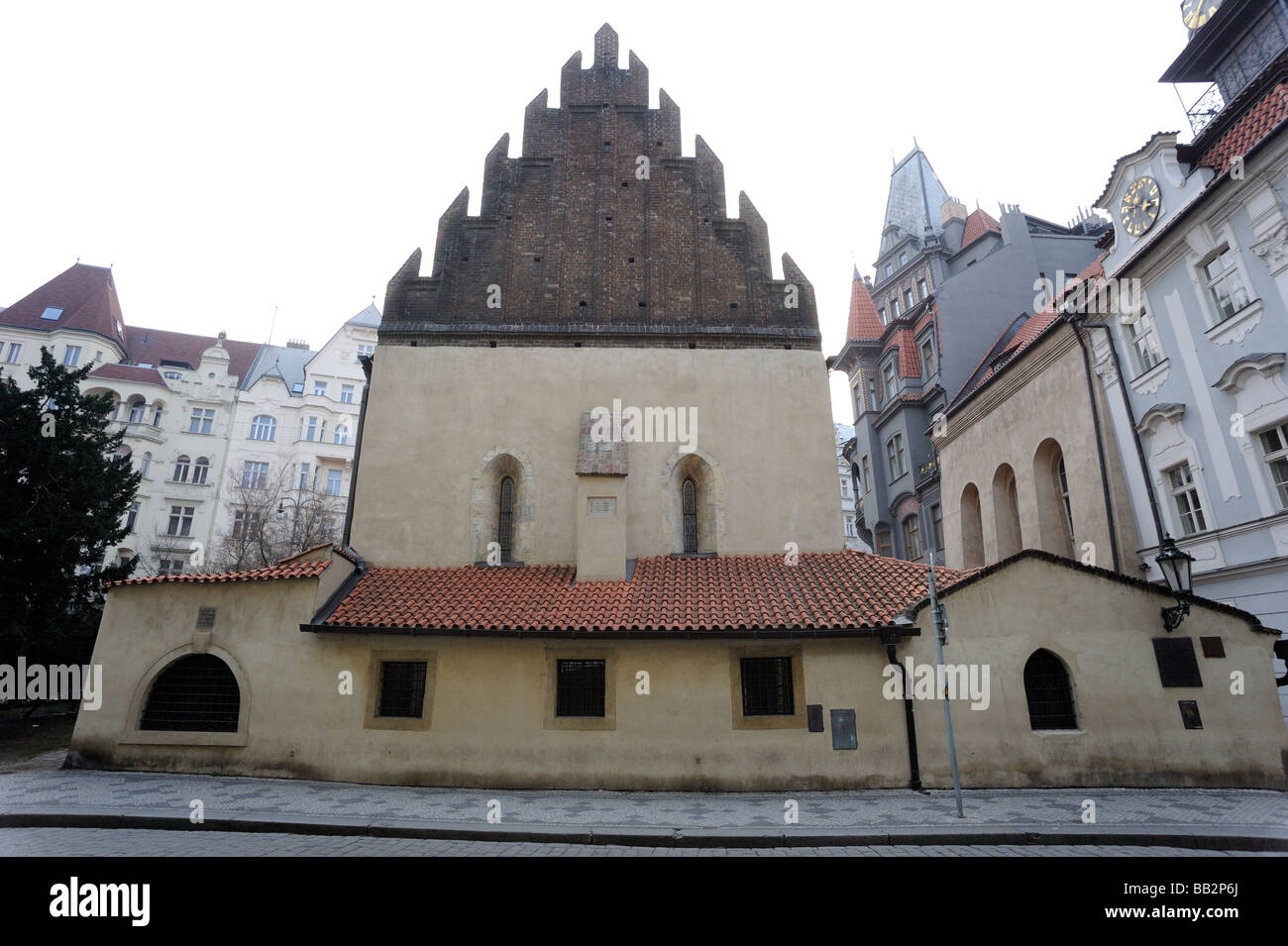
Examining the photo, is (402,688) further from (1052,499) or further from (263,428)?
(263,428)

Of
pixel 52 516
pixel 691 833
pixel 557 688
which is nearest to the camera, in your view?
pixel 691 833

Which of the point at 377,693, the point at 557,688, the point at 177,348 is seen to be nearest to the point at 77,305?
the point at 177,348

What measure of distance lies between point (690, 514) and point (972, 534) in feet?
40.3

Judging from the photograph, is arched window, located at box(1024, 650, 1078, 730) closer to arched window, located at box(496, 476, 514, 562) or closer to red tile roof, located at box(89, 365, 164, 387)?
arched window, located at box(496, 476, 514, 562)

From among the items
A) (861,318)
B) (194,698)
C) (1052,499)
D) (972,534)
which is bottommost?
(194,698)

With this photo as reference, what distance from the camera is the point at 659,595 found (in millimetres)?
12688

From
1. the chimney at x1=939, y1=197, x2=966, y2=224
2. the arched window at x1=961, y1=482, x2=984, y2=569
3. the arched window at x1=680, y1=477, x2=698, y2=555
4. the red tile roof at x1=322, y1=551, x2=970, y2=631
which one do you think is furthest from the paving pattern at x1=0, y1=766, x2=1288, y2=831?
the chimney at x1=939, y1=197, x2=966, y2=224

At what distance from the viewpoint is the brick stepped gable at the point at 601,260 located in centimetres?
1590

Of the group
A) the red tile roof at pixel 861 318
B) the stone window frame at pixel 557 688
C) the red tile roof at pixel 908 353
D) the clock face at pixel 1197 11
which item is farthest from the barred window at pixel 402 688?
the clock face at pixel 1197 11

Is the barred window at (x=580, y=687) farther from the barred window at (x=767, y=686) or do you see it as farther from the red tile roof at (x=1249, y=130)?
the red tile roof at (x=1249, y=130)

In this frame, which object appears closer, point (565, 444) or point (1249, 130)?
point (1249, 130)
